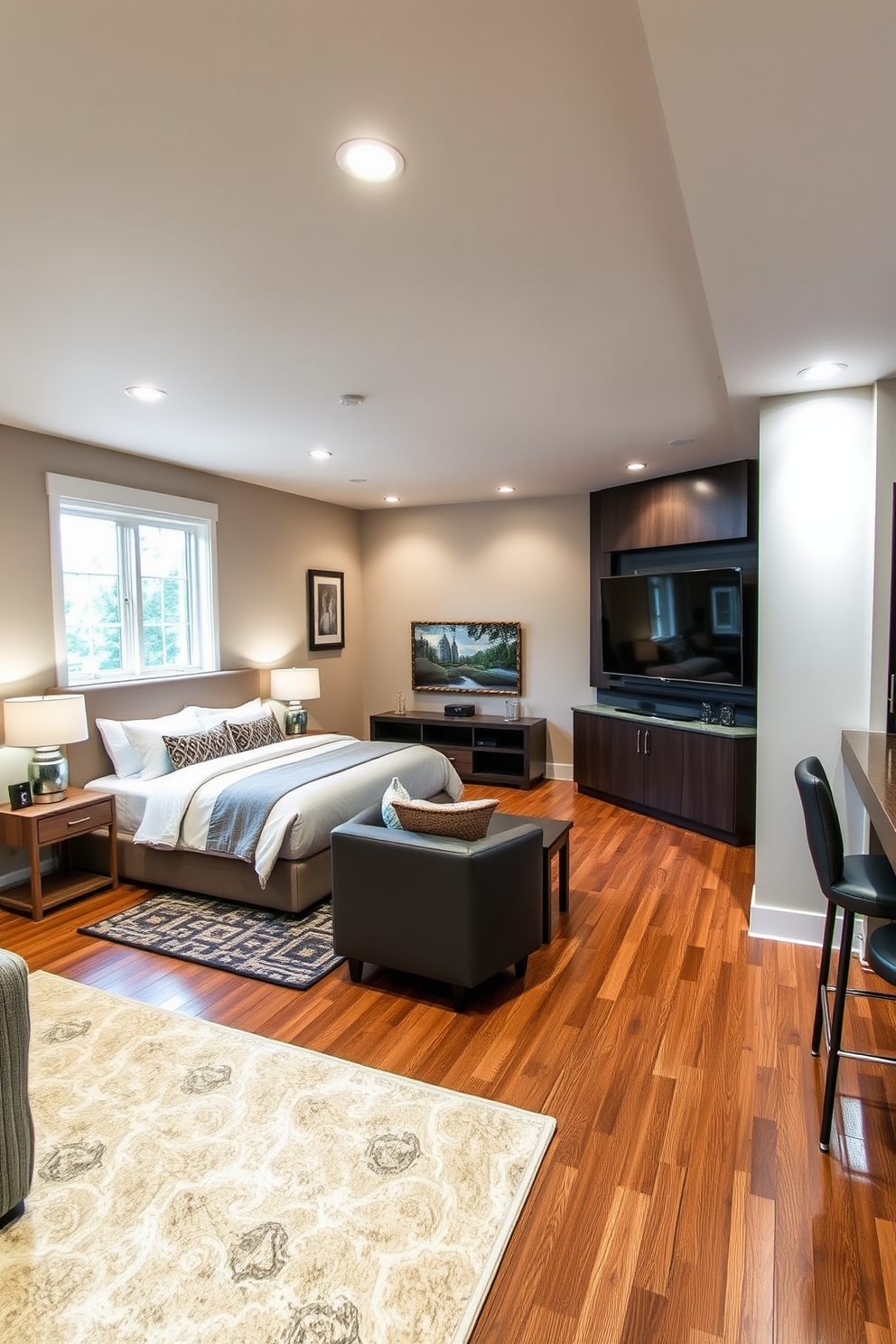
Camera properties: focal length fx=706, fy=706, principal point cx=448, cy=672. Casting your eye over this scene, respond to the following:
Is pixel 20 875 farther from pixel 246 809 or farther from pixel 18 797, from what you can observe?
pixel 246 809

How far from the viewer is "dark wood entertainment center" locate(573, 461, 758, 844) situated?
4.83 m

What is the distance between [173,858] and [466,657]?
3.72 metres

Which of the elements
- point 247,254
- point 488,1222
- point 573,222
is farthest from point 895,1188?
point 247,254

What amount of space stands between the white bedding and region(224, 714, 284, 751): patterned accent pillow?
10.1 inches

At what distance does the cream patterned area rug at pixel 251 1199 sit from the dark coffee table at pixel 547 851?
1138mm

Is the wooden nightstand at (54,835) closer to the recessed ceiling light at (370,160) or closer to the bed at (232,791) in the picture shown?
the bed at (232,791)

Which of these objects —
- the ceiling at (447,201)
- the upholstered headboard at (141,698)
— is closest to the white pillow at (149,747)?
the upholstered headboard at (141,698)

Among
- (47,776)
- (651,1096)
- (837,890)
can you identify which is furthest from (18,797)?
(837,890)

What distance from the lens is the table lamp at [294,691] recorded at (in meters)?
5.63

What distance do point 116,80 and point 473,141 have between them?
2.49 feet

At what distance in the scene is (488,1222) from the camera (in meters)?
1.77

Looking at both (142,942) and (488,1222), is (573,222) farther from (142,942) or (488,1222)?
(142,942)

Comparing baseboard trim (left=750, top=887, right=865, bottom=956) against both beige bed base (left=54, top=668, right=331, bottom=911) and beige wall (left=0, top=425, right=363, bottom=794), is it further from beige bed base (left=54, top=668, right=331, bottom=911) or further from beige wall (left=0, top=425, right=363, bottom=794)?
beige wall (left=0, top=425, right=363, bottom=794)

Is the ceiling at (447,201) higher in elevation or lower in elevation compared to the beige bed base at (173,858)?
higher
